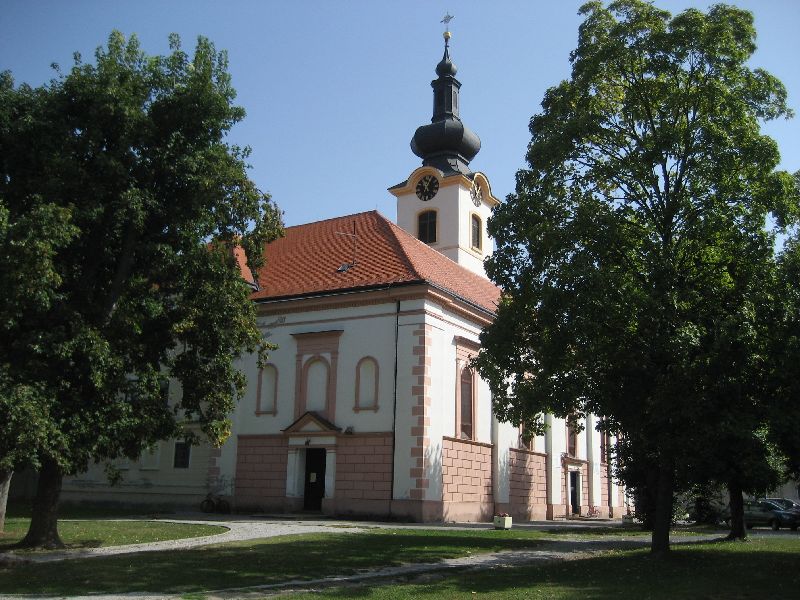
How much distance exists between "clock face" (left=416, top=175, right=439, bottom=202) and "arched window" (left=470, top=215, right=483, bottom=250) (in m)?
2.51

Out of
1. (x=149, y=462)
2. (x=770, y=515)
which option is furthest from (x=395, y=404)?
(x=770, y=515)

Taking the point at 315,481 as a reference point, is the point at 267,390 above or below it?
above

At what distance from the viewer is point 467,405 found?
30.8 metres

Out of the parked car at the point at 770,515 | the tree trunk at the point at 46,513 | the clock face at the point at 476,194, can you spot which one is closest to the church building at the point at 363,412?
the clock face at the point at 476,194

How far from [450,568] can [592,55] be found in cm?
1154

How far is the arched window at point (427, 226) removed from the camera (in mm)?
42188

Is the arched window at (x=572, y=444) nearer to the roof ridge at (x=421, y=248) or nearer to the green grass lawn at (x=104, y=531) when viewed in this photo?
the roof ridge at (x=421, y=248)

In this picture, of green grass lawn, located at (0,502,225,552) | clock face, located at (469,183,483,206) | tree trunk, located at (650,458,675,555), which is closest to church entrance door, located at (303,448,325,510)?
green grass lawn, located at (0,502,225,552)

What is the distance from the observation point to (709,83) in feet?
56.1

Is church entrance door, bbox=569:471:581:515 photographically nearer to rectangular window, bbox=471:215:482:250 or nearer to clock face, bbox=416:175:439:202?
rectangular window, bbox=471:215:482:250

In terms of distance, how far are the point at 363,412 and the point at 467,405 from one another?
432 centimetres

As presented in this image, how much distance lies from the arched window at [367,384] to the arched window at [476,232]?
A: 49.3 ft

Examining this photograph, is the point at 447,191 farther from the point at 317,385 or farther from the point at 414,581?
the point at 414,581

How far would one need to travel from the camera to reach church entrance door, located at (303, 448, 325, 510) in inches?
1164
